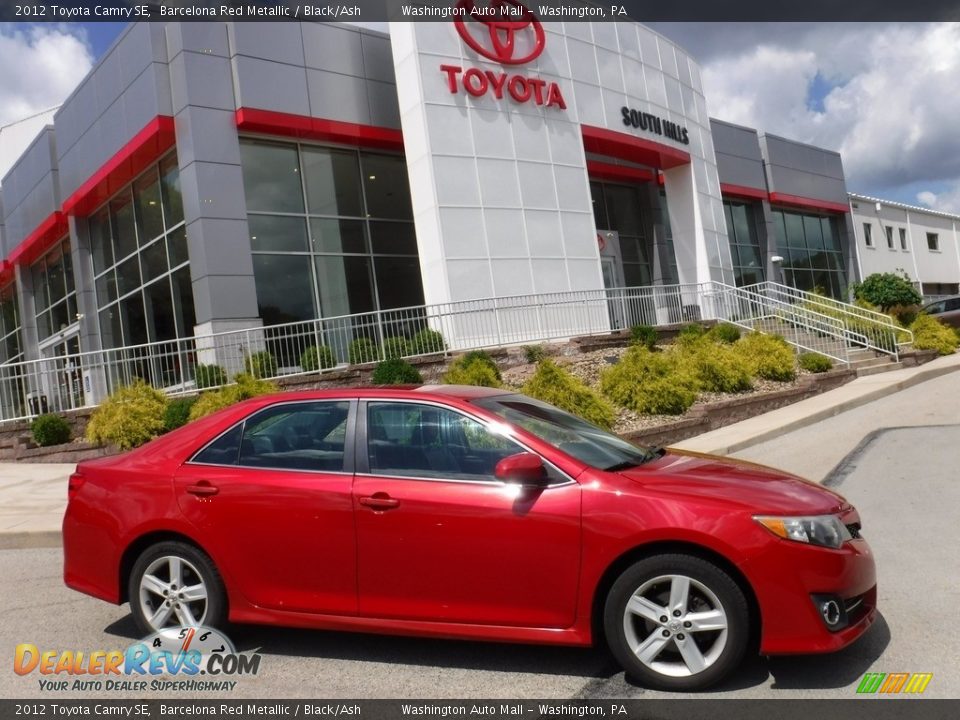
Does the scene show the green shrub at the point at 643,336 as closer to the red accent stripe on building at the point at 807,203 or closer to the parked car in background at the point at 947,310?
the parked car in background at the point at 947,310

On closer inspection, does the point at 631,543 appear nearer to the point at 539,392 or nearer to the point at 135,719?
the point at 135,719

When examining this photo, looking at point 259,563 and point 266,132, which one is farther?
point 266,132

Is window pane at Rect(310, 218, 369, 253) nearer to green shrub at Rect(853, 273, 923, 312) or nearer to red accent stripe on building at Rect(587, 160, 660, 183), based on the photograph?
red accent stripe on building at Rect(587, 160, 660, 183)

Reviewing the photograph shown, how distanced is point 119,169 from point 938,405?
18.1m

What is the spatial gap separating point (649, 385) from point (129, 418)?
27.7ft

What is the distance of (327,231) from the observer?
20.2m

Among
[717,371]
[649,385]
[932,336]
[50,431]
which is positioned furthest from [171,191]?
[932,336]

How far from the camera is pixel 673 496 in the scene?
13.1ft

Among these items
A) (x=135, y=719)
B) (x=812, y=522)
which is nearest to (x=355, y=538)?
(x=135, y=719)

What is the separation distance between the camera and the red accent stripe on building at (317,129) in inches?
716

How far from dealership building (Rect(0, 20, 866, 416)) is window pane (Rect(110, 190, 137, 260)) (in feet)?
0.26

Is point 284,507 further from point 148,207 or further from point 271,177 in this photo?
point 148,207

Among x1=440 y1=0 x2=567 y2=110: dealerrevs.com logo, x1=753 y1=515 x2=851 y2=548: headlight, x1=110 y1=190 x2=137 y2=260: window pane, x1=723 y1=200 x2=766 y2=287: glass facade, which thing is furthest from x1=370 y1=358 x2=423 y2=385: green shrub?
x1=723 y1=200 x2=766 y2=287: glass facade

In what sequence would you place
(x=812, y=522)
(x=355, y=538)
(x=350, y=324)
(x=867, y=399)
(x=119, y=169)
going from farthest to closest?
(x=119, y=169), (x=350, y=324), (x=867, y=399), (x=355, y=538), (x=812, y=522)
